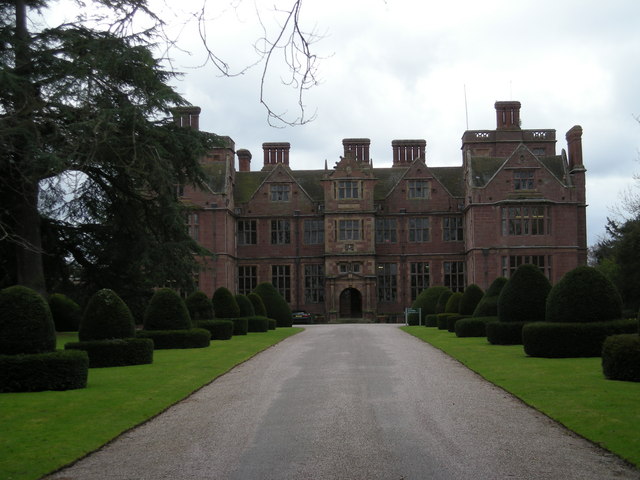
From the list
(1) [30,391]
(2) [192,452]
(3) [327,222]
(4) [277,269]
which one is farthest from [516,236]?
(2) [192,452]

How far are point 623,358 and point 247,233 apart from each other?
130 feet

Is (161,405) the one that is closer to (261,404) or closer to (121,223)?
(261,404)

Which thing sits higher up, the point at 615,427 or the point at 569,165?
the point at 569,165

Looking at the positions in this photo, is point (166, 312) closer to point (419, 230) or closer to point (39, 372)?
point (39, 372)

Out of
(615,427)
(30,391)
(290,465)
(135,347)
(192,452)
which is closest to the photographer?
(290,465)

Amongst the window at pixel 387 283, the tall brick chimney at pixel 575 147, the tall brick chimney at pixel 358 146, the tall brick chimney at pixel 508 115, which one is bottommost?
the window at pixel 387 283

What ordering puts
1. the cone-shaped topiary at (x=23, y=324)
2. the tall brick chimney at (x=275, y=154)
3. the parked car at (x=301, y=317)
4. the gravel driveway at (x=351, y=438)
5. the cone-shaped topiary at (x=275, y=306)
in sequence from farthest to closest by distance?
the tall brick chimney at (x=275, y=154)
the parked car at (x=301, y=317)
the cone-shaped topiary at (x=275, y=306)
the cone-shaped topiary at (x=23, y=324)
the gravel driveway at (x=351, y=438)

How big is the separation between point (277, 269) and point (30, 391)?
37.9m

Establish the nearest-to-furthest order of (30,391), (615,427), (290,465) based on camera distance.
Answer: (290,465), (615,427), (30,391)

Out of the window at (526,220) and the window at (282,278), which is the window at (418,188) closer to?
the window at (526,220)

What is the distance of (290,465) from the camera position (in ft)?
22.6

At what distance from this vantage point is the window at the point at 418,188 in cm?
5031

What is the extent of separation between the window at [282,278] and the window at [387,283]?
612cm

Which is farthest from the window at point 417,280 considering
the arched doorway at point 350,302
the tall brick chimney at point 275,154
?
the tall brick chimney at point 275,154
